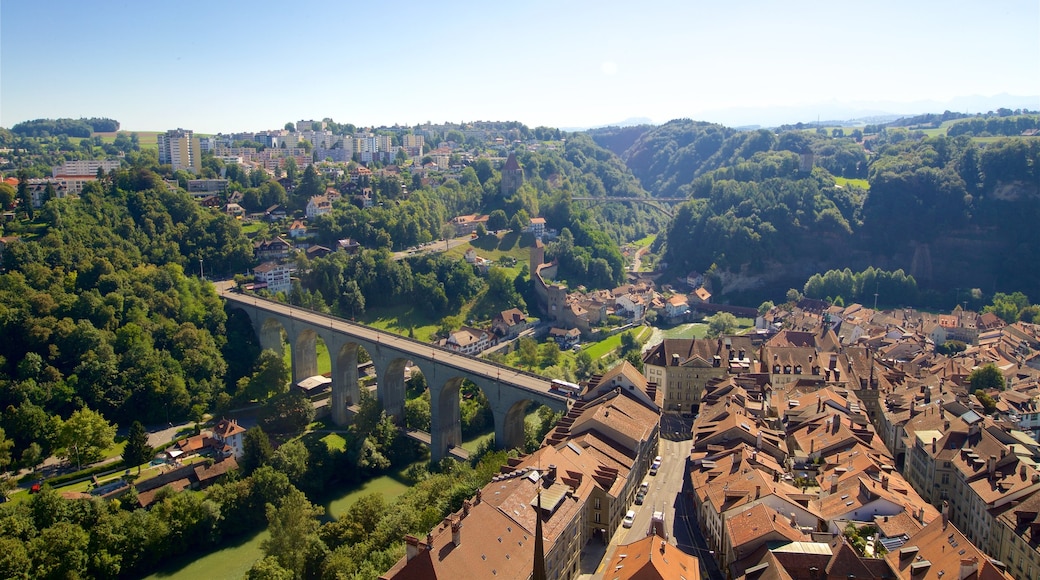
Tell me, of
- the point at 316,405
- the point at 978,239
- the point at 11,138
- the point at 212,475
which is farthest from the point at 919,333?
the point at 11,138

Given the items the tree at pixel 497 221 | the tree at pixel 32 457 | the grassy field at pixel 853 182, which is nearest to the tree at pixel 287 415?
the tree at pixel 32 457

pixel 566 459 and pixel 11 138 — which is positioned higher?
pixel 11 138

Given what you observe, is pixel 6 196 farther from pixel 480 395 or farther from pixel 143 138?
pixel 143 138

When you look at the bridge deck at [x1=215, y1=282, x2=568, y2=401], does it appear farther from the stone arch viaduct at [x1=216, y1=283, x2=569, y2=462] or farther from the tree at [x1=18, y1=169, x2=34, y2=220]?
the tree at [x1=18, y1=169, x2=34, y2=220]

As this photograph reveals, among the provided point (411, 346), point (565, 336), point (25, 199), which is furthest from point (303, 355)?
point (25, 199)

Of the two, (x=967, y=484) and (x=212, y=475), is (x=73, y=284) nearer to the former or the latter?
(x=212, y=475)

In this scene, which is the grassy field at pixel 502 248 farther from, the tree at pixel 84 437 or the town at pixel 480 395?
the tree at pixel 84 437
